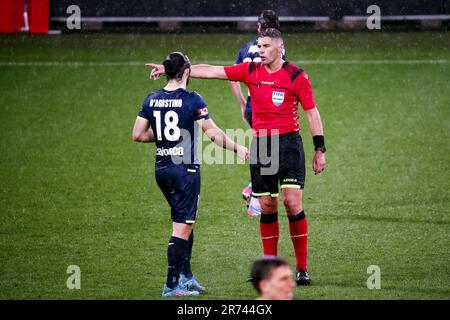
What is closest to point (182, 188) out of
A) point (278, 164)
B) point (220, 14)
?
point (278, 164)

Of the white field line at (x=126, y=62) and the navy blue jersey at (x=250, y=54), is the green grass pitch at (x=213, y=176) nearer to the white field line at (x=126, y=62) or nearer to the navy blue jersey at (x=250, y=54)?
the white field line at (x=126, y=62)

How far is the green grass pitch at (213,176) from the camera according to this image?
10.1 m

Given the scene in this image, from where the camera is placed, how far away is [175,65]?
29.7 feet

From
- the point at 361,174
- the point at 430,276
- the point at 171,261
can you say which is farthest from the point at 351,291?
the point at 361,174

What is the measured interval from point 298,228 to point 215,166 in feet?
20.4

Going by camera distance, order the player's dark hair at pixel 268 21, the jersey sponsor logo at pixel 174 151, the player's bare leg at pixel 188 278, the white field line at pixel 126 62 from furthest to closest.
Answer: the white field line at pixel 126 62 < the player's dark hair at pixel 268 21 < the player's bare leg at pixel 188 278 < the jersey sponsor logo at pixel 174 151

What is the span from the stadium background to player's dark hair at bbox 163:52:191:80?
82.0 inches

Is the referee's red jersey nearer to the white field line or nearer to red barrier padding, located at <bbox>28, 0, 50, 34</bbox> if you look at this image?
the white field line

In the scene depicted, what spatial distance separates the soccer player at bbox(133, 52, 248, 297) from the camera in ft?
29.8

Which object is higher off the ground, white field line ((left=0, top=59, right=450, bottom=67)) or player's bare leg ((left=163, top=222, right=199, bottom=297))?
white field line ((left=0, top=59, right=450, bottom=67))

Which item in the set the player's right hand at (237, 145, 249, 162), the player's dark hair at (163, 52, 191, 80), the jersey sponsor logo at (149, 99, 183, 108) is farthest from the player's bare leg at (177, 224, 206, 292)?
the player's dark hair at (163, 52, 191, 80)

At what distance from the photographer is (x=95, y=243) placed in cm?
1130

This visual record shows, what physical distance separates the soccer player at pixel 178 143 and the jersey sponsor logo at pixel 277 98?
0.78m

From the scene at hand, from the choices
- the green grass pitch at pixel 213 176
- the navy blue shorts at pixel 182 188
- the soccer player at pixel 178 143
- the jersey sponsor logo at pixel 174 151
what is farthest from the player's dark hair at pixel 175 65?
the green grass pitch at pixel 213 176
